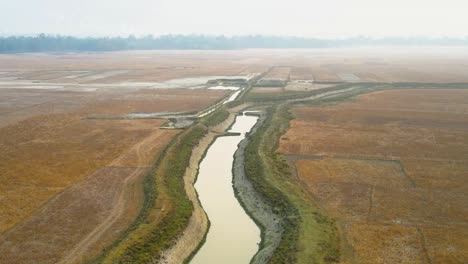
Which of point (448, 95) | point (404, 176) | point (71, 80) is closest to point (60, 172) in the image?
point (404, 176)

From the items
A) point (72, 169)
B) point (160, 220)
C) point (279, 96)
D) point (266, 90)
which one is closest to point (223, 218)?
point (160, 220)

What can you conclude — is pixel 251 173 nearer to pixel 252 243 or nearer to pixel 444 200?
pixel 252 243

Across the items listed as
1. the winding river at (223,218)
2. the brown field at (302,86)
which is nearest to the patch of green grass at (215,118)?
the winding river at (223,218)

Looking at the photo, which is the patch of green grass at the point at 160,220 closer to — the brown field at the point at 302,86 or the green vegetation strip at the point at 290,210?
the green vegetation strip at the point at 290,210

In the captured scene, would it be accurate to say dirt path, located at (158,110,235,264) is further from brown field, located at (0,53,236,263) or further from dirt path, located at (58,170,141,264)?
dirt path, located at (58,170,141,264)

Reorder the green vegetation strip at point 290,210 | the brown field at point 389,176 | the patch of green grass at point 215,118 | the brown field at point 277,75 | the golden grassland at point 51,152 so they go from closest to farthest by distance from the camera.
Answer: the green vegetation strip at point 290,210 → the brown field at point 389,176 → the golden grassland at point 51,152 → the patch of green grass at point 215,118 → the brown field at point 277,75

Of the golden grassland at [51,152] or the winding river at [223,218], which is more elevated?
the golden grassland at [51,152]
